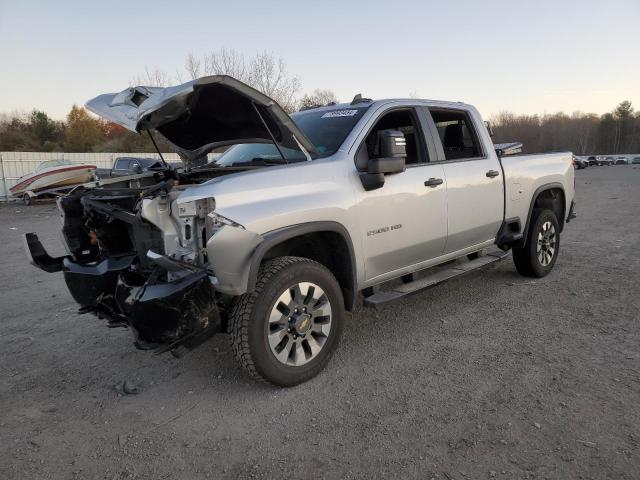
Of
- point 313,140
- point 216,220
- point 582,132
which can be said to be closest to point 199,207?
point 216,220

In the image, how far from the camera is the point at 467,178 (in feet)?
15.2

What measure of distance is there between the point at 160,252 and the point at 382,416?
1.85 meters

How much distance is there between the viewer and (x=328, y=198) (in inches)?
136

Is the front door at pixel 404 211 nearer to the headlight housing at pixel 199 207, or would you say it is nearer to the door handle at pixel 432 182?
the door handle at pixel 432 182

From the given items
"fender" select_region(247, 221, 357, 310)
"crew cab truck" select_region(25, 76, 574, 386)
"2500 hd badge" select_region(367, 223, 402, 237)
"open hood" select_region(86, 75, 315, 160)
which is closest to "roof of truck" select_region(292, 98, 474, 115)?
"crew cab truck" select_region(25, 76, 574, 386)

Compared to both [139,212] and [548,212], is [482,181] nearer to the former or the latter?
[548,212]

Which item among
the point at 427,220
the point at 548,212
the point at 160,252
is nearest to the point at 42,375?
the point at 160,252

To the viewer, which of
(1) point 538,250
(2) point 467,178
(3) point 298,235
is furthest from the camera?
(1) point 538,250

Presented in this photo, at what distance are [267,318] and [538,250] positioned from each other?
4.03 m

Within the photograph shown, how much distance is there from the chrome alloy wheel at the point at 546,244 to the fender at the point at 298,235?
3168 millimetres

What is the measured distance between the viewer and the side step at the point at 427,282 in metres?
3.83

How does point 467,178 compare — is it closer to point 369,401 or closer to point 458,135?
point 458,135

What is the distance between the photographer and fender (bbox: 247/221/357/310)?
Answer: 300cm

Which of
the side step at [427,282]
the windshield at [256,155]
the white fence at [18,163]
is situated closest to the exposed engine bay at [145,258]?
the windshield at [256,155]
